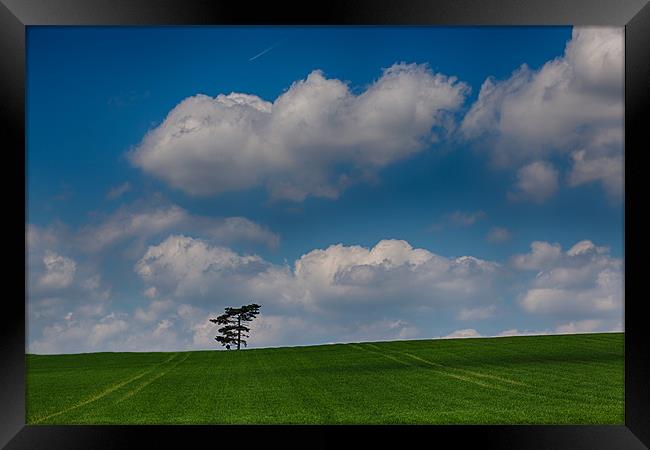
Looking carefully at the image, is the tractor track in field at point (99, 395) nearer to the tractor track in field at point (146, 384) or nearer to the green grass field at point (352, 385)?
the green grass field at point (352, 385)

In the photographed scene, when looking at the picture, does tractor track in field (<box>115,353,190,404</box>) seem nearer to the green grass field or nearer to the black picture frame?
the green grass field

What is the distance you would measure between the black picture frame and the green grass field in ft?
12.7

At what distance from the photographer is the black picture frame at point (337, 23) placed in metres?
4.05

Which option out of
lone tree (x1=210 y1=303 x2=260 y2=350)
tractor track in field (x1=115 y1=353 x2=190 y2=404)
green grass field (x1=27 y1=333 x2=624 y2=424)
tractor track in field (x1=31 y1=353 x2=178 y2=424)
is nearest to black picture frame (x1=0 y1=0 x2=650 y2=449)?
green grass field (x1=27 y1=333 x2=624 y2=424)

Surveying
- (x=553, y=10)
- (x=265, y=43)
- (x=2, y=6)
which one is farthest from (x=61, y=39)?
(x=553, y=10)

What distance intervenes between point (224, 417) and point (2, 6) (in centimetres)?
620

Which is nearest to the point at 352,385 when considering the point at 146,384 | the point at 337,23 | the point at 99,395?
the point at 146,384

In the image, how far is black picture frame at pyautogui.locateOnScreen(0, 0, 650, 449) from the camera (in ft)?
13.3

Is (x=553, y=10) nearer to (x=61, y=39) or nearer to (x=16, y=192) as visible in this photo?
(x=16, y=192)

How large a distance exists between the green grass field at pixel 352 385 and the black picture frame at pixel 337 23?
12.7 ft

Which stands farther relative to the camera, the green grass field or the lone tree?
the lone tree

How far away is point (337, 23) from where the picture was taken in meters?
4.20

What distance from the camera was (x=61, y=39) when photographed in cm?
1619

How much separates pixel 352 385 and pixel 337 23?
30.3ft
